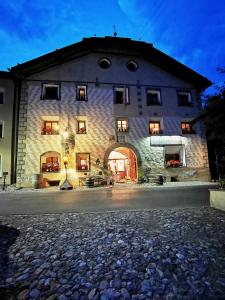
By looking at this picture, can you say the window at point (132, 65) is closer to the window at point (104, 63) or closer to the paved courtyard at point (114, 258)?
the window at point (104, 63)

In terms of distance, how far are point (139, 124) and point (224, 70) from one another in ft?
34.1

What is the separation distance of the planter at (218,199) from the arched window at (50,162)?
12.3 metres

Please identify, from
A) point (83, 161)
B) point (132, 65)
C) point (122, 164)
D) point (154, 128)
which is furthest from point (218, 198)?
point (132, 65)

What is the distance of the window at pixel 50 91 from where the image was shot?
16763mm

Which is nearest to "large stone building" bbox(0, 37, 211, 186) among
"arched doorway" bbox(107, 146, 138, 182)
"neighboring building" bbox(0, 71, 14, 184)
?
"arched doorway" bbox(107, 146, 138, 182)

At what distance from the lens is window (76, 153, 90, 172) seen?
641 inches

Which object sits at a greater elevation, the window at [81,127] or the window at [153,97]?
the window at [153,97]

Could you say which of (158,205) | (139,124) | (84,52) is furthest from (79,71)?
(158,205)

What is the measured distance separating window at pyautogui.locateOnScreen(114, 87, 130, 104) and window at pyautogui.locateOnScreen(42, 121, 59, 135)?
6.04 meters

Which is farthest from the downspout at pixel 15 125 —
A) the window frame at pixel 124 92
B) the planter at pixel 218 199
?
the planter at pixel 218 199

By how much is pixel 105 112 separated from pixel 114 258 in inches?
589

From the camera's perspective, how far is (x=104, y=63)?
718 inches

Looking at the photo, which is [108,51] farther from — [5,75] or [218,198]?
[218,198]

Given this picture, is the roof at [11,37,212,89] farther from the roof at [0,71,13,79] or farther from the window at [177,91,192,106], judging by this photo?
the window at [177,91,192,106]
